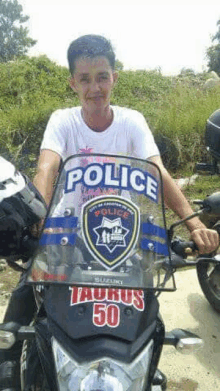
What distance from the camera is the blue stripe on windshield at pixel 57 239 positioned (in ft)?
4.92

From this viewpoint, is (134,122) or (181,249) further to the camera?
(134,122)

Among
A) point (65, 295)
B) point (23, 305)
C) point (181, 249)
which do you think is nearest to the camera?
point (65, 295)

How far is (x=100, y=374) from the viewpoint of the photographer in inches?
49.8

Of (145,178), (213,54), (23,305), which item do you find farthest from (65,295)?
(213,54)

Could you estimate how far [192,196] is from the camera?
6.02m

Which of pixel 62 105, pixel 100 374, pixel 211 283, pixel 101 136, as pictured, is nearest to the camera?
pixel 100 374

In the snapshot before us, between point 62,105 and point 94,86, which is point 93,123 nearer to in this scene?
point 94,86

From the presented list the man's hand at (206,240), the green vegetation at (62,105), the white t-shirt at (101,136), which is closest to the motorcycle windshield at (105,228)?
the man's hand at (206,240)

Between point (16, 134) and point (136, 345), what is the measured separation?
22.0 ft

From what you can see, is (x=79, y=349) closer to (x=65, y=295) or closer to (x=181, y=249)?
(x=65, y=295)

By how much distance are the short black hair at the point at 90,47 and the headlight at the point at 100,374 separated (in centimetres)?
153

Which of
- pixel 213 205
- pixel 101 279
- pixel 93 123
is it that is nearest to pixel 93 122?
pixel 93 123

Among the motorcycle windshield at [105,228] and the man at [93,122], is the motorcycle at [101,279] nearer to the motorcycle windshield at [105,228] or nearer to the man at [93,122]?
the motorcycle windshield at [105,228]

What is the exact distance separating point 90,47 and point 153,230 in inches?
47.1
